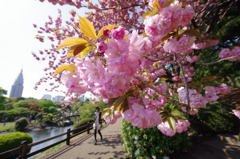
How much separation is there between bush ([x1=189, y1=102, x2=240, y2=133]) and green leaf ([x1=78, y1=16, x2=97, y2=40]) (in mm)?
5397

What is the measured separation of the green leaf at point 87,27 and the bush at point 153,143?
3.26 meters

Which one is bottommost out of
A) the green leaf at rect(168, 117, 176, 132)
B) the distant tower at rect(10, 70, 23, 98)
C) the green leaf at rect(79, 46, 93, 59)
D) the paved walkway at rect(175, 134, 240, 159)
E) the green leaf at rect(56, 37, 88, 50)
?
the paved walkway at rect(175, 134, 240, 159)

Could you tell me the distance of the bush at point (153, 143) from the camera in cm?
312

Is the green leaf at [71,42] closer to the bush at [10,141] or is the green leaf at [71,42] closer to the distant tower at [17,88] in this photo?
the bush at [10,141]

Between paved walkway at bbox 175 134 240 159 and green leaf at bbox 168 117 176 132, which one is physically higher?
green leaf at bbox 168 117 176 132

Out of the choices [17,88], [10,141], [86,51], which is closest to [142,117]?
[86,51]

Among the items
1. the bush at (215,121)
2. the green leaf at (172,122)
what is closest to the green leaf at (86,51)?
the green leaf at (172,122)

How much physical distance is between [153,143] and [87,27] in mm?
3539

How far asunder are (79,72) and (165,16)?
2.54ft

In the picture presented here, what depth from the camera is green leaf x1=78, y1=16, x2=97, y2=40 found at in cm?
78

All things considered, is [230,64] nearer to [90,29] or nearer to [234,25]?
[234,25]

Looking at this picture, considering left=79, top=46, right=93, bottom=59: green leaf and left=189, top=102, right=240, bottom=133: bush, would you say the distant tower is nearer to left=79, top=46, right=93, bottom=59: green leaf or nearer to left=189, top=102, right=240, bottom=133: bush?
left=189, top=102, right=240, bottom=133: bush

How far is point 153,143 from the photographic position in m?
3.19

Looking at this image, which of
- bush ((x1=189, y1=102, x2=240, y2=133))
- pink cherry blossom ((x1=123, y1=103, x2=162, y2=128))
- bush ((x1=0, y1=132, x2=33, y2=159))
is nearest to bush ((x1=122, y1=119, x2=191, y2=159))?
bush ((x1=189, y1=102, x2=240, y2=133))
